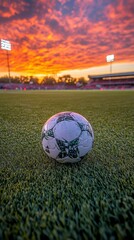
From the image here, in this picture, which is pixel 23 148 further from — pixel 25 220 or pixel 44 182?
pixel 25 220

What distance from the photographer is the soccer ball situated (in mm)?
1535

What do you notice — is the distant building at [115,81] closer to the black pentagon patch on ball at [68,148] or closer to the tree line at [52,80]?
the tree line at [52,80]

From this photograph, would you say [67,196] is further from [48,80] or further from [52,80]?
[52,80]

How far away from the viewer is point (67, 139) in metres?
1.53

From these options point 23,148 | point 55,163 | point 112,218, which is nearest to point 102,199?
point 112,218

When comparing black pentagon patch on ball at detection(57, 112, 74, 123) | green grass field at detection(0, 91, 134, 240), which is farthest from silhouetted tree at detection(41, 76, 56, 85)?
green grass field at detection(0, 91, 134, 240)

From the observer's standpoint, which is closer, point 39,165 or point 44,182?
point 44,182

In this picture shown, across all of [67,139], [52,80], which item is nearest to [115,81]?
[52,80]

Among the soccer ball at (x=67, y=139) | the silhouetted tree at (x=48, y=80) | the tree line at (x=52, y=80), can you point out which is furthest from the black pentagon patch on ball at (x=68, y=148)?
the silhouetted tree at (x=48, y=80)

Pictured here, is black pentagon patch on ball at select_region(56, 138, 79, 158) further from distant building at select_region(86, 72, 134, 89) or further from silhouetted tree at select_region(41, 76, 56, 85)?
silhouetted tree at select_region(41, 76, 56, 85)

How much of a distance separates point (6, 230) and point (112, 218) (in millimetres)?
567

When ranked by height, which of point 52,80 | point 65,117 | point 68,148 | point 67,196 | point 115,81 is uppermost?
point 52,80

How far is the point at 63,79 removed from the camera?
99.4 metres

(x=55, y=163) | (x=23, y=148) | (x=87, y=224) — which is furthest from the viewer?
(x=23, y=148)
